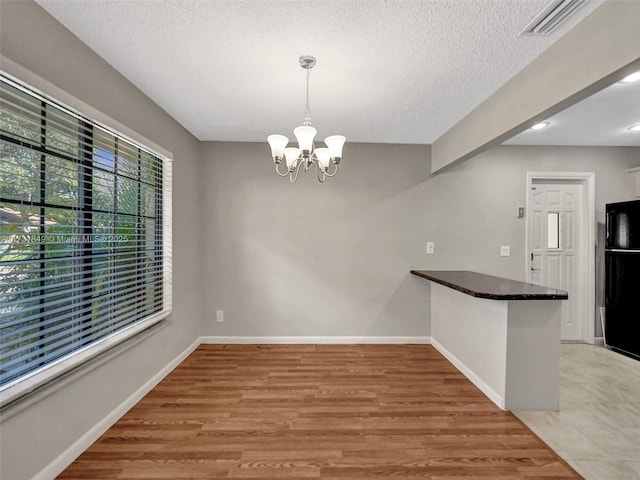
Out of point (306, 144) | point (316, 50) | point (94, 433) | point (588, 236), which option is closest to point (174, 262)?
point (94, 433)

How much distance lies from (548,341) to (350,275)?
204 cm

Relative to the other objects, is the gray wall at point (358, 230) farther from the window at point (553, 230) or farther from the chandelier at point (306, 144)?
the chandelier at point (306, 144)

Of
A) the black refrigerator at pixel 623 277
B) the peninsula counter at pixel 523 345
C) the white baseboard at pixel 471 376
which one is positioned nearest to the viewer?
the peninsula counter at pixel 523 345

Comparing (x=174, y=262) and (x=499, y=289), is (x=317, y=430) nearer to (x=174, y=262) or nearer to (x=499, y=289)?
(x=499, y=289)

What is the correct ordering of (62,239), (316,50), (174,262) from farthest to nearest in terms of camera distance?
(174,262), (316,50), (62,239)

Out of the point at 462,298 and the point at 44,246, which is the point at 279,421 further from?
the point at 462,298

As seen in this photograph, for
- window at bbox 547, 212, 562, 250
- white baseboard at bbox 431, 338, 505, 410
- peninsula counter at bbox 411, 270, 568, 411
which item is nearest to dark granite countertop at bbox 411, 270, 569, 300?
peninsula counter at bbox 411, 270, 568, 411

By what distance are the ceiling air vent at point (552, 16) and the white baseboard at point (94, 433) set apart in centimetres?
340

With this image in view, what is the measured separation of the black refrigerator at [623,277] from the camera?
3502 millimetres

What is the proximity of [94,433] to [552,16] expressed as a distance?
348cm

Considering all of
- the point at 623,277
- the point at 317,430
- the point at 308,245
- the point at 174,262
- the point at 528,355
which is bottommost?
the point at 317,430

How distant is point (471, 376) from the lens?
2.96 metres

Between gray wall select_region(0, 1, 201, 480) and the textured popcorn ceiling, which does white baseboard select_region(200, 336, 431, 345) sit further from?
the textured popcorn ceiling

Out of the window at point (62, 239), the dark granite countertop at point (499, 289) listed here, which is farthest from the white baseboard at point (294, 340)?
the window at point (62, 239)
